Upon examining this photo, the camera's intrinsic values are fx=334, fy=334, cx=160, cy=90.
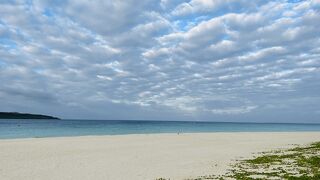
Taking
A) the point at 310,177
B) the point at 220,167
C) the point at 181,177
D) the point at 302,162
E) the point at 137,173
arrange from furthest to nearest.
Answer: the point at 302,162 → the point at 220,167 → the point at 137,173 → the point at 181,177 → the point at 310,177

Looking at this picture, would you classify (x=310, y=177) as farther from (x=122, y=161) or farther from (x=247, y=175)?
(x=122, y=161)

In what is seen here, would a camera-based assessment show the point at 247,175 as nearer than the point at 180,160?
Yes

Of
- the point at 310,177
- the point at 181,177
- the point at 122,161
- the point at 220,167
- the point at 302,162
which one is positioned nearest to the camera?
the point at 310,177

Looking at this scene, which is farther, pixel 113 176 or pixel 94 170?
pixel 94 170

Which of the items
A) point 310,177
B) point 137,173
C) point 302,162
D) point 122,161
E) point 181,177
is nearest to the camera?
point 310,177

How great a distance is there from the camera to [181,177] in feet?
60.9

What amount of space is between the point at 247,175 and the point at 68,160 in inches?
542

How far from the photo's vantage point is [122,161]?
25.4 metres

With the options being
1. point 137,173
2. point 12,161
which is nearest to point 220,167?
point 137,173

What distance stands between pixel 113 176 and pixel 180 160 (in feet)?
27.6

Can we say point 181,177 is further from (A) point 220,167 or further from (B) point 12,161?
(B) point 12,161

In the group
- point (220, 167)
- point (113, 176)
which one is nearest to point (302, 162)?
point (220, 167)

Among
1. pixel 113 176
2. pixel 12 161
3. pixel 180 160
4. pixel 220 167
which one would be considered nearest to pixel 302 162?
pixel 220 167

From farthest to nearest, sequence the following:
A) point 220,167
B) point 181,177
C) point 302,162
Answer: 1. point 302,162
2. point 220,167
3. point 181,177
